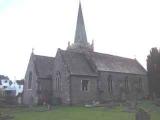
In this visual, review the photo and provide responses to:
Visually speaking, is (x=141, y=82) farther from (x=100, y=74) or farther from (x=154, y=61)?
(x=100, y=74)

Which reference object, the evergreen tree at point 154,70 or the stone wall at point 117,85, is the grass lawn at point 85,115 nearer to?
the stone wall at point 117,85

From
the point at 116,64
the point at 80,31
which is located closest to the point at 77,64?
the point at 116,64

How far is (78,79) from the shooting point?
128 ft

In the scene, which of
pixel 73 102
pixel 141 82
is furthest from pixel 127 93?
pixel 73 102

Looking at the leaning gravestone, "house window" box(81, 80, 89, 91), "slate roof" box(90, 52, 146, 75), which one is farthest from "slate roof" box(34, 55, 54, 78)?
the leaning gravestone

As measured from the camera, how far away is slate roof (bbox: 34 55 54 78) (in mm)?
42500

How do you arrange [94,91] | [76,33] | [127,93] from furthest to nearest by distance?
1. [76,33]
2. [127,93]
3. [94,91]

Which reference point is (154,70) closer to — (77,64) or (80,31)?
(77,64)

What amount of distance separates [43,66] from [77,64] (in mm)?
6349

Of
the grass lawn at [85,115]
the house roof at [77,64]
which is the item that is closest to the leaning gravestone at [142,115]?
the grass lawn at [85,115]

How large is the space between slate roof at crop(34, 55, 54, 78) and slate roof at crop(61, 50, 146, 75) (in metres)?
4.42

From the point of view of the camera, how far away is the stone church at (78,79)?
39.1 m

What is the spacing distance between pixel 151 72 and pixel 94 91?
1580cm

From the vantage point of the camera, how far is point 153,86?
51.1 meters
